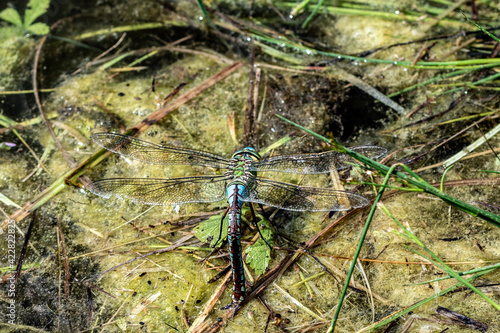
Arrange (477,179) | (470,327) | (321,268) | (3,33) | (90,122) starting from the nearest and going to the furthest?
(470,327) → (321,268) → (477,179) → (90,122) → (3,33)

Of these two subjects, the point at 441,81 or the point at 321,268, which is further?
the point at 441,81

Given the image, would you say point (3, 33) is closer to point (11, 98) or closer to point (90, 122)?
point (11, 98)

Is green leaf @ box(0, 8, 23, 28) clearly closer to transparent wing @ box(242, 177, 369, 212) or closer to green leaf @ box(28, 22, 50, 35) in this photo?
green leaf @ box(28, 22, 50, 35)

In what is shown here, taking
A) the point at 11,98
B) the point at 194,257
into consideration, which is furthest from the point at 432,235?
the point at 11,98

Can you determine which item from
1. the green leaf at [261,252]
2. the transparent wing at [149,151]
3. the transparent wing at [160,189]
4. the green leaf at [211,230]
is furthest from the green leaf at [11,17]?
the green leaf at [261,252]

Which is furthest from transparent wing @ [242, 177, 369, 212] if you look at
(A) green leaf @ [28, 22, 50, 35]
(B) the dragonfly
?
(A) green leaf @ [28, 22, 50, 35]

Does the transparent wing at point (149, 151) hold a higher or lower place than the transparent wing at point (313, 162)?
lower

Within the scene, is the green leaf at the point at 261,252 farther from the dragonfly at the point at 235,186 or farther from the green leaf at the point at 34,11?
the green leaf at the point at 34,11
